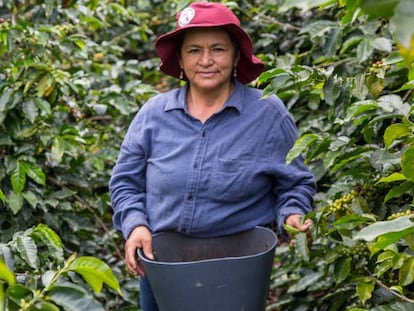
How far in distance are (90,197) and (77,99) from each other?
0.45 m

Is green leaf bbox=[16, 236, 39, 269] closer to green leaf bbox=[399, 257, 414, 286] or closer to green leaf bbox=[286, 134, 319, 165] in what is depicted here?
green leaf bbox=[286, 134, 319, 165]

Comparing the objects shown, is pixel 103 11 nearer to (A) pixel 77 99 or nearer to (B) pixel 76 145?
(A) pixel 77 99

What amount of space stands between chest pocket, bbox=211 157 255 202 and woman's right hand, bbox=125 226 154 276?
0.71ft

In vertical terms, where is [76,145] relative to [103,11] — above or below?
below

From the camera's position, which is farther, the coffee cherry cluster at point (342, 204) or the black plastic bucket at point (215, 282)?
the coffee cherry cluster at point (342, 204)

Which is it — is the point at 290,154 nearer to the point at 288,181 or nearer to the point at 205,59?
the point at 288,181

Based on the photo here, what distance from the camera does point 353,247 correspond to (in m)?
2.16

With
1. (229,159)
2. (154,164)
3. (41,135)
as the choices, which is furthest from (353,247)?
(41,135)

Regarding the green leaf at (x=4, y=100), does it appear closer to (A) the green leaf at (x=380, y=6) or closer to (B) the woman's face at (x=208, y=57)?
(B) the woman's face at (x=208, y=57)

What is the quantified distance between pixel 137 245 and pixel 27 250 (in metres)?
0.51

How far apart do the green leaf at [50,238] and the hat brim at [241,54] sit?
0.75m

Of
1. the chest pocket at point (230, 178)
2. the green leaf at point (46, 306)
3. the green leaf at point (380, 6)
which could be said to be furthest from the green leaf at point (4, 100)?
the green leaf at point (380, 6)

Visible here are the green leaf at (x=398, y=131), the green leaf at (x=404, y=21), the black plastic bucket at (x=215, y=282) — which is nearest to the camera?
the green leaf at (x=404, y=21)

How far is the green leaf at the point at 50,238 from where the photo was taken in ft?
5.28
